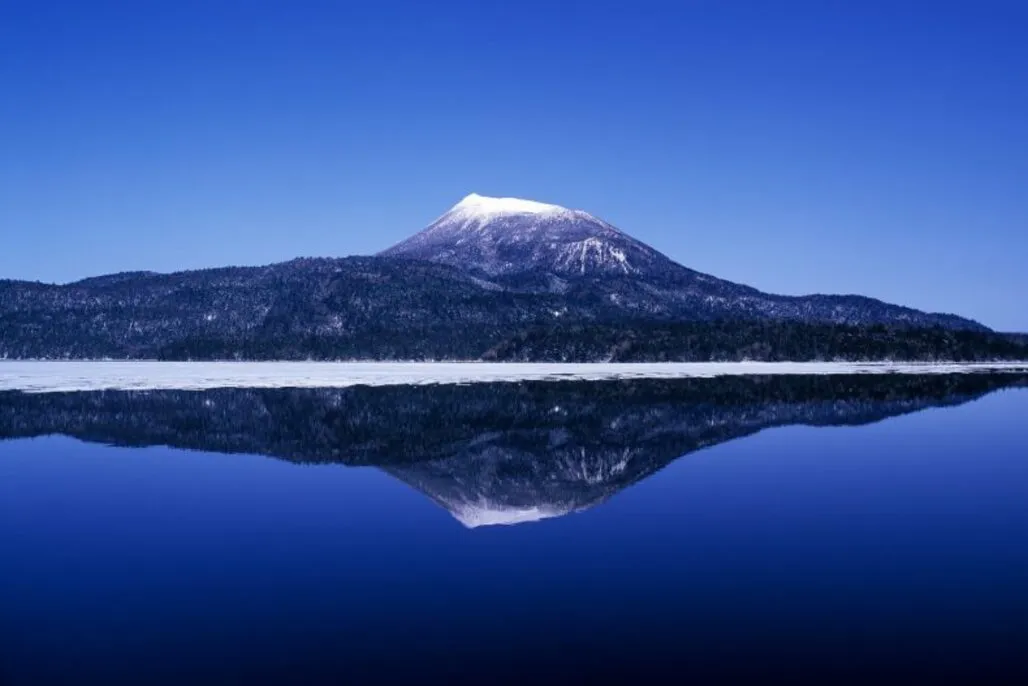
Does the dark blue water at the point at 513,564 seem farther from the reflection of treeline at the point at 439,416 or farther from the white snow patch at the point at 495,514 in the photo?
the reflection of treeline at the point at 439,416

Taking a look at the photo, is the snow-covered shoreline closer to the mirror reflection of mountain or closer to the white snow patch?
the mirror reflection of mountain

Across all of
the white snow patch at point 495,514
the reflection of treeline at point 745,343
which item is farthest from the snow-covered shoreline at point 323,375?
the white snow patch at point 495,514

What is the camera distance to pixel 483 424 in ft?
117

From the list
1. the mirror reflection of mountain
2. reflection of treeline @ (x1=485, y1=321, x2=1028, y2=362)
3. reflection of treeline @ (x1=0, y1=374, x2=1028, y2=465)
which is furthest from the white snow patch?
reflection of treeline @ (x1=485, y1=321, x2=1028, y2=362)

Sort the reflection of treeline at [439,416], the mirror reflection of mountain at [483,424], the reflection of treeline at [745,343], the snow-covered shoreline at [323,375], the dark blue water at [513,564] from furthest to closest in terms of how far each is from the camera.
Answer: the reflection of treeline at [745,343] → the snow-covered shoreline at [323,375] → the reflection of treeline at [439,416] → the mirror reflection of mountain at [483,424] → the dark blue water at [513,564]

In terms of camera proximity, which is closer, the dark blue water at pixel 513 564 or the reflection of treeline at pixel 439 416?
the dark blue water at pixel 513 564

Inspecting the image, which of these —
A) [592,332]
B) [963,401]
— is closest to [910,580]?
[963,401]

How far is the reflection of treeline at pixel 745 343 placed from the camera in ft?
474

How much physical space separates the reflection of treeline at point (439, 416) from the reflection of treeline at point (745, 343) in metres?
81.9

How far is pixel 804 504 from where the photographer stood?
18.4 metres

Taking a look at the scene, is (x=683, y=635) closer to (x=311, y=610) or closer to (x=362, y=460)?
(x=311, y=610)

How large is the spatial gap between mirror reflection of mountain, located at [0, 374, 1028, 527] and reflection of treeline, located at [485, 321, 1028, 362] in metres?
82.6

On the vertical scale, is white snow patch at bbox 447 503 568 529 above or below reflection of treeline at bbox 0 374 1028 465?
below

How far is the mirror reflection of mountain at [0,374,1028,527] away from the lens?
21594 mm
